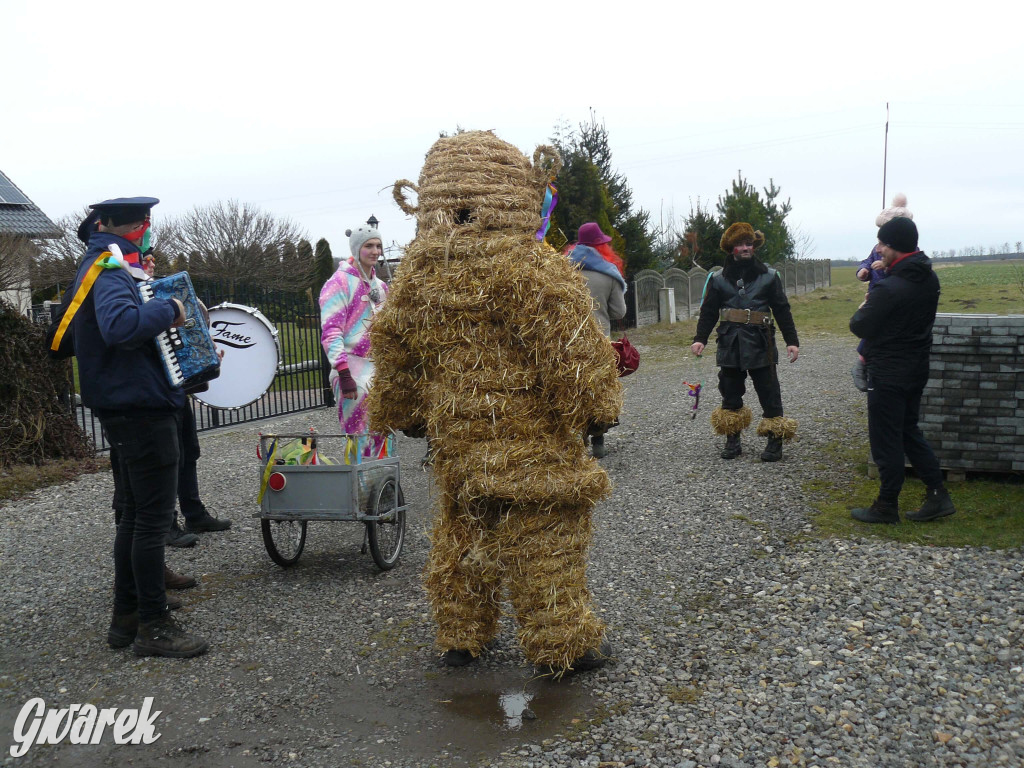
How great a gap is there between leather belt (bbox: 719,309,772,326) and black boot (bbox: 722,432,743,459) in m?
1.09

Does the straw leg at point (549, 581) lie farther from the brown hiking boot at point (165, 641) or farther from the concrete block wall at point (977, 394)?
the concrete block wall at point (977, 394)

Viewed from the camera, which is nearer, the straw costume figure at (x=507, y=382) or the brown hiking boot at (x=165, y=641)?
the straw costume figure at (x=507, y=382)

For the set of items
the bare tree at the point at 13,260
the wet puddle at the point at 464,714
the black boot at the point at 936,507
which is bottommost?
the wet puddle at the point at 464,714

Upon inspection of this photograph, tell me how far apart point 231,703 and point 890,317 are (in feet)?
14.7

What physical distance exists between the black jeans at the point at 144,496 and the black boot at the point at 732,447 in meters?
5.34

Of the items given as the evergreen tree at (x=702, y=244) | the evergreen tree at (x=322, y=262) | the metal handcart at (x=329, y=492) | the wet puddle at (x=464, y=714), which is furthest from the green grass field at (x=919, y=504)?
the evergreen tree at (x=322, y=262)

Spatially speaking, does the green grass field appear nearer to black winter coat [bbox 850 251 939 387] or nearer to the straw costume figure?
black winter coat [bbox 850 251 939 387]

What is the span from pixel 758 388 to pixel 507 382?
4.95m

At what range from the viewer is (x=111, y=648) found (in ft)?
14.6

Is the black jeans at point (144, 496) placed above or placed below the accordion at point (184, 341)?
below

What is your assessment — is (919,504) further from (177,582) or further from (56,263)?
(56,263)

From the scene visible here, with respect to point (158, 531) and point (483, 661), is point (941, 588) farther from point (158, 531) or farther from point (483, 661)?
point (158, 531)

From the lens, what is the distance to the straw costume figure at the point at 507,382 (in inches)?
142

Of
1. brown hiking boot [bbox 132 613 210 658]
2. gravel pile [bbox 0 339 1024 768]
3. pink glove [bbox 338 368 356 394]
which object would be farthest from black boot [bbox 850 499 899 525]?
brown hiking boot [bbox 132 613 210 658]
